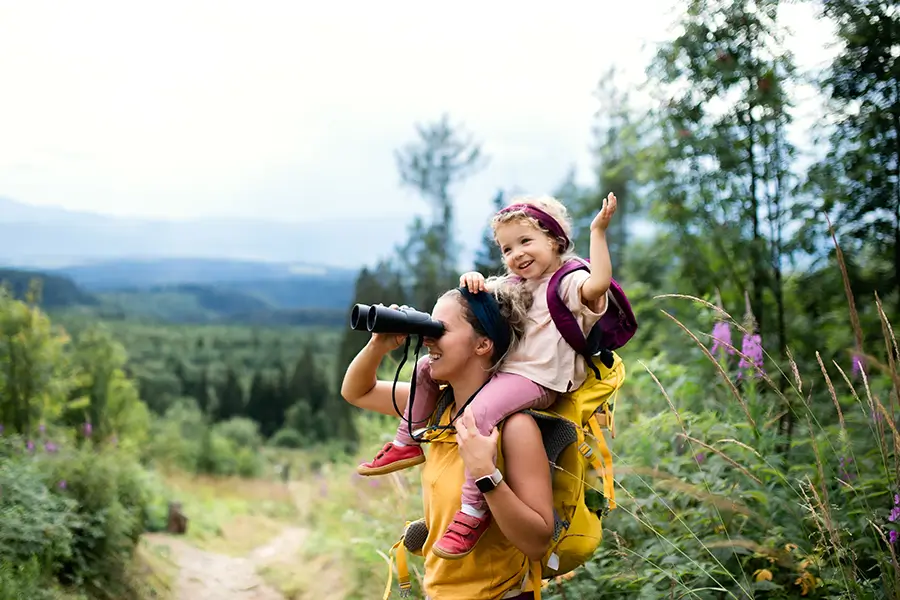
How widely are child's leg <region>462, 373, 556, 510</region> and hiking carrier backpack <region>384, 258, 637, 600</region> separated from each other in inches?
2.5

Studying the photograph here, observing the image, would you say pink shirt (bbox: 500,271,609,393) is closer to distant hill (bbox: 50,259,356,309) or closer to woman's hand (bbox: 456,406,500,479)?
woman's hand (bbox: 456,406,500,479)

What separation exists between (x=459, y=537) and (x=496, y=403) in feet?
0.96

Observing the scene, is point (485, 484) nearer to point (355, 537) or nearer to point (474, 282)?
point (474, 282)

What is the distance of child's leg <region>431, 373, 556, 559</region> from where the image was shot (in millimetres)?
1673

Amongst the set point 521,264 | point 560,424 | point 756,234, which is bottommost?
point 560,424

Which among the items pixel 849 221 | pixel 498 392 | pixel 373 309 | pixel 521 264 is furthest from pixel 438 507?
pixel 849 221

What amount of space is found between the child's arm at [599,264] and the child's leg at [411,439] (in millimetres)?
430

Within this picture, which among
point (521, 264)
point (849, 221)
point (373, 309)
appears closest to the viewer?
point (373, 309)

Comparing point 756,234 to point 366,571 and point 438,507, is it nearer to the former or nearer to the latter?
point 366,571

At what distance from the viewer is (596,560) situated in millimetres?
2906

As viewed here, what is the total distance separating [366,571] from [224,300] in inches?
647

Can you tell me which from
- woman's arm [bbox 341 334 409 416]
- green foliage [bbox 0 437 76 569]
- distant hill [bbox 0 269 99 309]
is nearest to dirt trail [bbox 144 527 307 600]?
green foliage [bbox 0 437 76 569]

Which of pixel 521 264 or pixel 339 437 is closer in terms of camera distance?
pixel 521 264

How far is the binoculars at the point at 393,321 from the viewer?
1.70 metres
